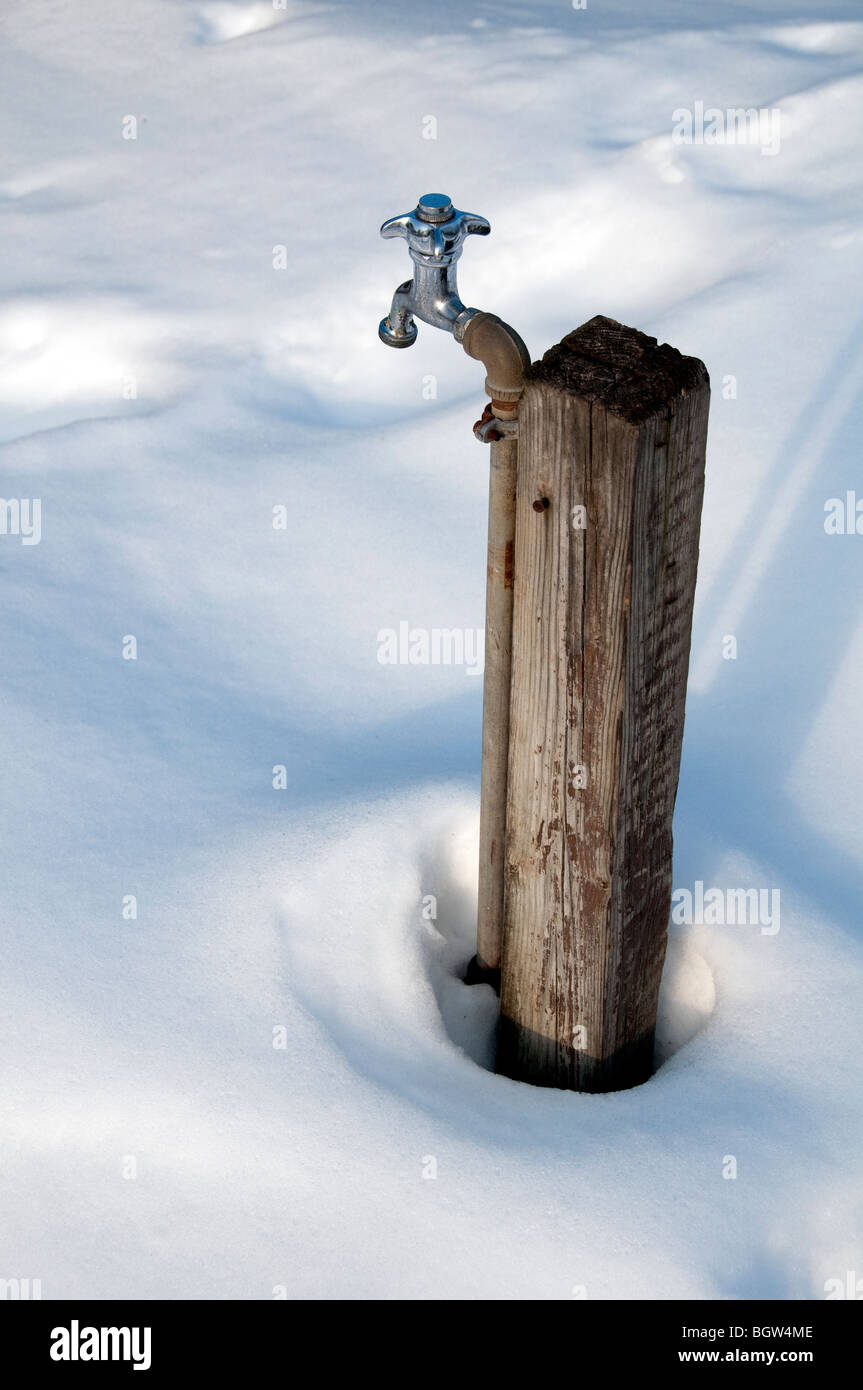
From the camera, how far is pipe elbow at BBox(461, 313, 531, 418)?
1958 mm

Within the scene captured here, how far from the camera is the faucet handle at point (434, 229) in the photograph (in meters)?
2.01

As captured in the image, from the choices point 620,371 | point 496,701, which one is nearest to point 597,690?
point 496,701

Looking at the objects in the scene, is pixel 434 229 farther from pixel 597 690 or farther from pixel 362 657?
pixel 362 657

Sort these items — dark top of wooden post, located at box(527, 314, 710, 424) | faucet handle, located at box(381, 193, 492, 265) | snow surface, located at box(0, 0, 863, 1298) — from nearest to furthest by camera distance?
dark top of wooden post, located at box(527, 314, 710, 424) < faucet handle, located at box(381, 193, 492, 265) < snow surface, located at box(0, 0, 863, 1298)

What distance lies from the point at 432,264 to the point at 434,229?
0.18ft

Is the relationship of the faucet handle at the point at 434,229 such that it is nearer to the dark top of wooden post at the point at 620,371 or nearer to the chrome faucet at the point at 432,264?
the chrome faucet at the point at 432,264

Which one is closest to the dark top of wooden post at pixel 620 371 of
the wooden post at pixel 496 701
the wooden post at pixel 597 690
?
the wooden post at pixel 597 690

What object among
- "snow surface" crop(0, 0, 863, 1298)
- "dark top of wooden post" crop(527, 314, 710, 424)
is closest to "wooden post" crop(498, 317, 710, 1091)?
"dark top of wooden post" crop(527, 314, 710, 424)

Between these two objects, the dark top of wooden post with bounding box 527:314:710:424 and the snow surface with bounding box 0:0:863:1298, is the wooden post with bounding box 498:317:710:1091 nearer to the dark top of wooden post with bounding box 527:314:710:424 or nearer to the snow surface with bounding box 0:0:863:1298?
the dark top of wooden post with bounding box 527:314:710:424

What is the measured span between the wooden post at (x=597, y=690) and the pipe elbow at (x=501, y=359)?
0.10 ft

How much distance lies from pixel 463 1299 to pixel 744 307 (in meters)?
3.09

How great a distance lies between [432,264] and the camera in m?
2.06

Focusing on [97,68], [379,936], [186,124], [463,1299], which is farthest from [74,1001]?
[97,68]

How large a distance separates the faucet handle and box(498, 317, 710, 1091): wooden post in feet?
0.72
